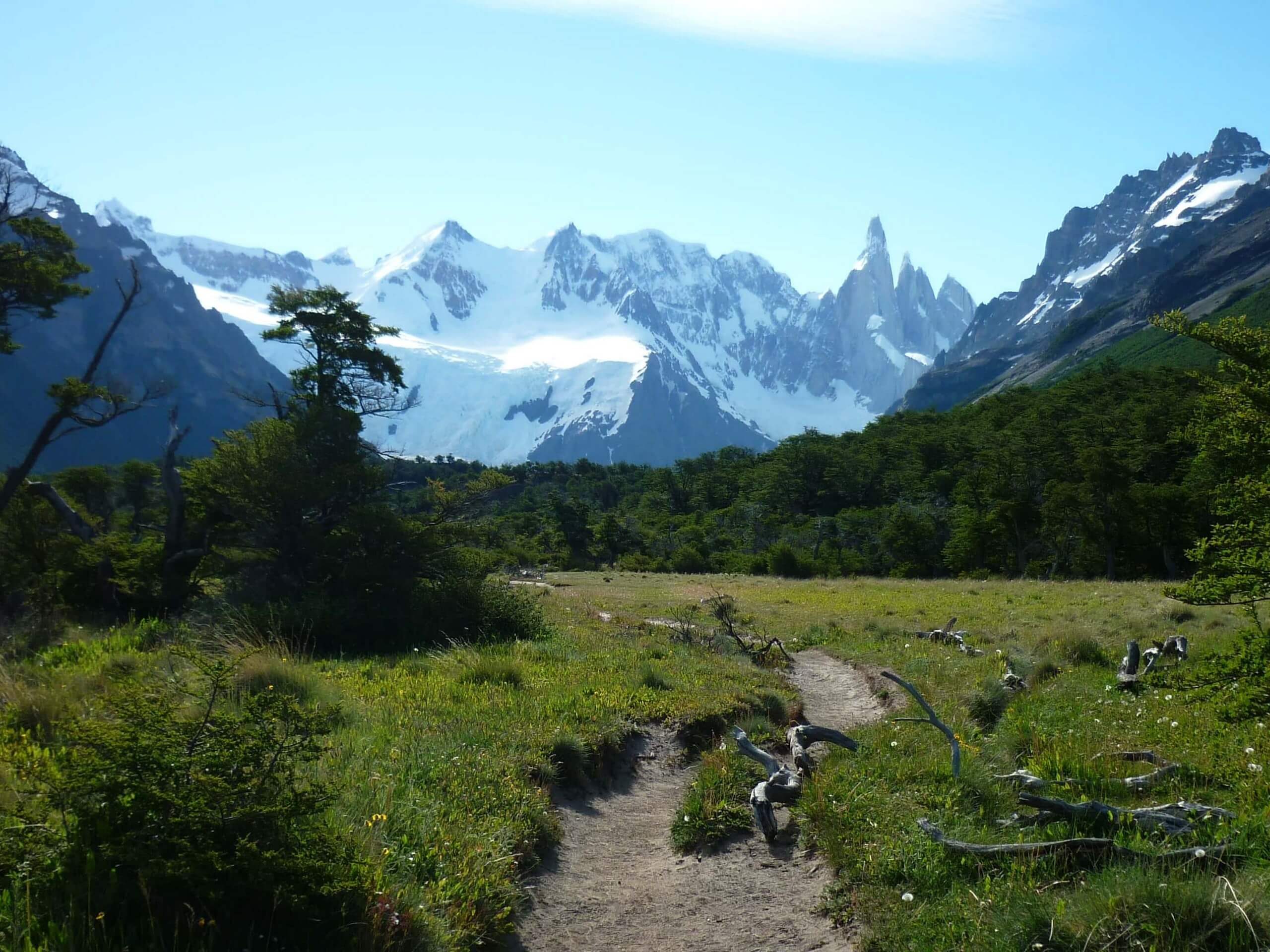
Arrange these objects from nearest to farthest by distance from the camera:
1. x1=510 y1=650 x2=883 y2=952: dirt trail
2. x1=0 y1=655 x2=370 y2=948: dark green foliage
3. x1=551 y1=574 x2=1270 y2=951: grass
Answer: x1=0 y1=655 x2=370 y2=948: dark green foliage → x1=551 y1=574 x2=1270 y2=951: grass → x1=510 y1=650 x2=883 y2=952: dirt trail

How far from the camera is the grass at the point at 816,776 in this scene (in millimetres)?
5090

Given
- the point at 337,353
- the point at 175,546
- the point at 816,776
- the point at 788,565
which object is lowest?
the point at 788,565

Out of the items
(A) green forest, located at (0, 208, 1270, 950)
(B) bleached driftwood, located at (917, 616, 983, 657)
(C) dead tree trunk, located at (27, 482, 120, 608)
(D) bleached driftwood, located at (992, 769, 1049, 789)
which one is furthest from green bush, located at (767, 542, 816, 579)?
(D) bleached driftwood, located at (992, 769, 1049, 789)

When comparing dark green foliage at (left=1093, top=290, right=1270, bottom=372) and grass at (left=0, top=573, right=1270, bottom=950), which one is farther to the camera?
dark green foliage at (left=1093, top=290, right=1270, bottom=372)

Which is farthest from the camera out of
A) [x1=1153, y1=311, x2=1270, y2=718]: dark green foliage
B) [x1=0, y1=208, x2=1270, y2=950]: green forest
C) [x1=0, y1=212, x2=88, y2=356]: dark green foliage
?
A: [x1=0, y1=212, x2=88, y2=356]: dark green foliage

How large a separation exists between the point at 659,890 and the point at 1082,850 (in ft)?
12.4

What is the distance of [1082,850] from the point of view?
5703 millimetres

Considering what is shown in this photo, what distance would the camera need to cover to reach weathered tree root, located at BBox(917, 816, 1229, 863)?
523 cm

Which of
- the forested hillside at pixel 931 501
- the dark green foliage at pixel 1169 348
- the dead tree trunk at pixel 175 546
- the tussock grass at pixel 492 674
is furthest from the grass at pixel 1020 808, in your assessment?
the dark green foliage at pixel 1169 348

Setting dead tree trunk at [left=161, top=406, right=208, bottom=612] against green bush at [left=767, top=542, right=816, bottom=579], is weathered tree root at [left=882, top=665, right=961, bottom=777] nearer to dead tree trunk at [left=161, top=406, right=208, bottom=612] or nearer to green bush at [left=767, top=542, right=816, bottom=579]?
dead tree trunk at [left=161, top=406, right=208, bottom=612]

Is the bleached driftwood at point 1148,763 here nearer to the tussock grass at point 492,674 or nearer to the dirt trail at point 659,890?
the dirt trail at point 659,890

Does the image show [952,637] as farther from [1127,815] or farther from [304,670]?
[304,670]

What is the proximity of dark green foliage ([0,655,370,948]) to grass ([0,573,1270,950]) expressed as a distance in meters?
0.56

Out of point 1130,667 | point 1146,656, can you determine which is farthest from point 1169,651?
point 1130,667
